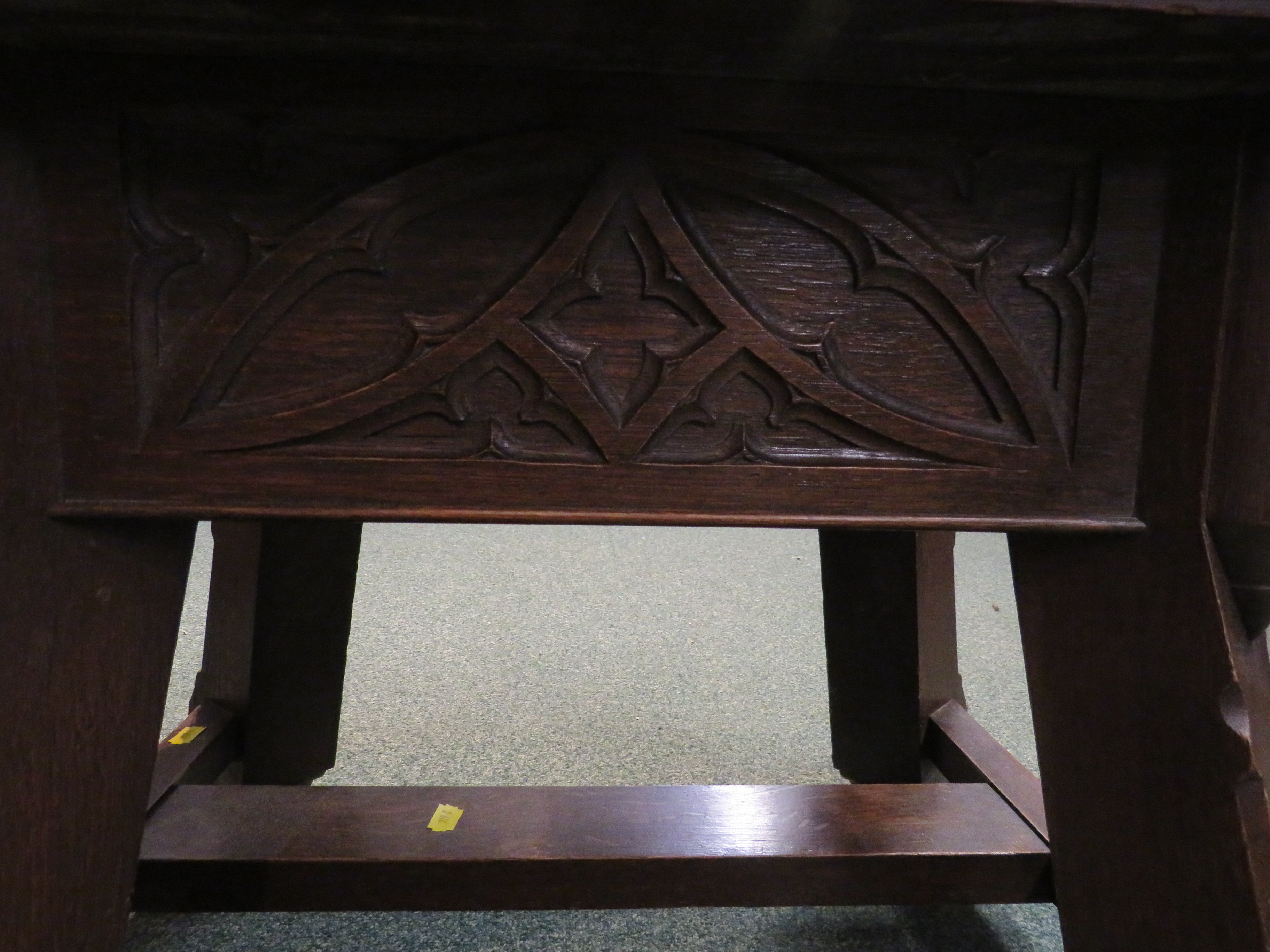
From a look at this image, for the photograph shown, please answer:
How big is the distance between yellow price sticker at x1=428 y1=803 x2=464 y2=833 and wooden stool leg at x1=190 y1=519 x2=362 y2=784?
282mm

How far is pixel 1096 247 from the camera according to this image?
444 millimetres

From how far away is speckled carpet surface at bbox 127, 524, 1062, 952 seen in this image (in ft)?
2.78

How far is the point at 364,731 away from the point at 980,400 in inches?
41.2

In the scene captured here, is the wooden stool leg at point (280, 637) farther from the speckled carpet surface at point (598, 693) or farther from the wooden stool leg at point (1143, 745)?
the wooden stool leg at point (1143, 745)

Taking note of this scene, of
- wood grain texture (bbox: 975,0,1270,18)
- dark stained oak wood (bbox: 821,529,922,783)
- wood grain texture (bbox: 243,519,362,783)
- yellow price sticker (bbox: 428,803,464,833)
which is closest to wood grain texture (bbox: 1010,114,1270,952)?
wood grain texture (bbox: 975,0,1270,18)

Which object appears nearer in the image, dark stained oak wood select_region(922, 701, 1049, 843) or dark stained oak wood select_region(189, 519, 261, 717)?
dark stained oak wood select_region(922, 701, 1049, 843)

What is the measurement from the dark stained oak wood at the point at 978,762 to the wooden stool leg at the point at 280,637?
0.65 meters

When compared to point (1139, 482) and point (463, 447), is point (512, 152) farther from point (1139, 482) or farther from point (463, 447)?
point (1139, 482)

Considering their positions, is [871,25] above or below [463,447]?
above

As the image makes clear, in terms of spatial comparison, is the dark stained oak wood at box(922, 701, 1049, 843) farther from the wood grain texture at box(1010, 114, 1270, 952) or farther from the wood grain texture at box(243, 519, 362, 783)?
the wood grain texture at box(243, 519, 362, 783)

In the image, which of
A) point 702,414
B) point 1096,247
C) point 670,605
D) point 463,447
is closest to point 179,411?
point 463,447

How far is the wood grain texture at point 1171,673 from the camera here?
0.44 m

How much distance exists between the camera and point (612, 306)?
17.5 inches

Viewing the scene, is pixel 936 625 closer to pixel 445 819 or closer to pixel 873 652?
pixel 873 652
